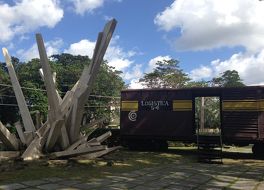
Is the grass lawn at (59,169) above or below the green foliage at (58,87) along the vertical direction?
below

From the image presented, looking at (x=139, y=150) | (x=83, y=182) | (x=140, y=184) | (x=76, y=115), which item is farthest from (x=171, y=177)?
(x=139, y=150)

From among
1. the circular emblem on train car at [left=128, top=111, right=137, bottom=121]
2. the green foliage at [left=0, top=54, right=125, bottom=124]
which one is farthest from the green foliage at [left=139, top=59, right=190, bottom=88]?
the circular emblem on train car at [left=128, top=111, right=137, bottom=121]

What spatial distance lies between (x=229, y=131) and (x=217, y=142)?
157 cm

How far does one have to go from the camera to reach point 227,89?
17.1 m

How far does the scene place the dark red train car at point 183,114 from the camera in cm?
1650

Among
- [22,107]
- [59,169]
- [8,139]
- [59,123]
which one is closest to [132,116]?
[22,107]

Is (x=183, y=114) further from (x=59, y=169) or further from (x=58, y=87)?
(x=58, y=87)

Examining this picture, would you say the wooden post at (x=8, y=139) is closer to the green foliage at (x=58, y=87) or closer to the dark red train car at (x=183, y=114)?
the dark red train car at (x=183, y=114)

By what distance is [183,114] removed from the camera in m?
18.1

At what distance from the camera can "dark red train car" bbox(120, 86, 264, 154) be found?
54.1 feet

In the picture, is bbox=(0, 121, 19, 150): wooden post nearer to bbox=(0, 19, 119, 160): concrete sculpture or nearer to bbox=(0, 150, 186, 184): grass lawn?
bbox=(0, 19, 119, 160): concrete sculpture

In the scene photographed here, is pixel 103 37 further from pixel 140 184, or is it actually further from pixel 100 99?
pixel 100 99

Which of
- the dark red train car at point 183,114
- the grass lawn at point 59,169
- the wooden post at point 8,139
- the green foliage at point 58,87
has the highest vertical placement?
the green foliage at point 58,87

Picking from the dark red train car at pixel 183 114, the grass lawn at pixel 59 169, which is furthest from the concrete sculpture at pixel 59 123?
the dark red train car at pixel 183 114
